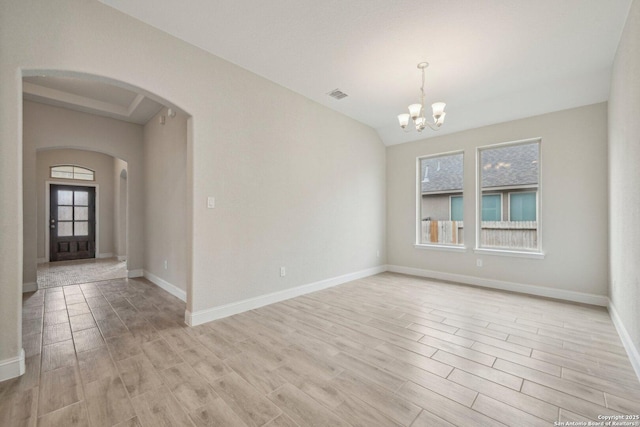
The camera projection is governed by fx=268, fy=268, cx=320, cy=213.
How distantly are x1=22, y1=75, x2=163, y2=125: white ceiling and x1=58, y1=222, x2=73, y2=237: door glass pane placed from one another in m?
4.31

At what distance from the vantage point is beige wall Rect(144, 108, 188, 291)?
396 cm

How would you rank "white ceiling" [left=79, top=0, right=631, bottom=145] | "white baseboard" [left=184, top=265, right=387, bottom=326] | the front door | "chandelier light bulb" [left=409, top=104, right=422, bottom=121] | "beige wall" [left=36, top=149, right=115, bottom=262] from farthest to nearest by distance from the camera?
1. the front door
2. "beige wall" [left=36, top=149, right=115, bottom=262]
3. "chandelier light bulb" [left=409, top=104, right=422, bottom=121]
4. "white baseboard" [left=184, top=265, right=387, bottom=326]
5. "white ceiling" [left=79, top=0, right=631, bottom=145]

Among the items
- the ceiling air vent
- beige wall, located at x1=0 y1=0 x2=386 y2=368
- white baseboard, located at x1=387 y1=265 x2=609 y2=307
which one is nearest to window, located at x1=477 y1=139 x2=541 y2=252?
white baseboard, located at x1=387 y1=265 x2=609 y2=307

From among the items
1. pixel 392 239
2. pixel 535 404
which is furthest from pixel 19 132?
pixel 392 239

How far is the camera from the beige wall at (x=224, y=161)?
2051mm

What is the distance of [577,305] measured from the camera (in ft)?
12.3

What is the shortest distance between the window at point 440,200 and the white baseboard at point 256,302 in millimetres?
1810

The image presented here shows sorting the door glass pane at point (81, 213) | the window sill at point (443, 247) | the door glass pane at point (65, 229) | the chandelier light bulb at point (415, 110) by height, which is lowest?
the window sill at point (443, 247)

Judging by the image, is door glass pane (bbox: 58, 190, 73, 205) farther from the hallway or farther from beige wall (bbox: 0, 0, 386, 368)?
beige wall (bbox: 0, 0, 386, 368)

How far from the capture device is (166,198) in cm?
445

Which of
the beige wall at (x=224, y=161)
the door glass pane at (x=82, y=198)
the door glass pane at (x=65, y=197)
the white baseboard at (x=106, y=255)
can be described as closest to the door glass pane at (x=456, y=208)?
the beige wall at (x=224, y=161)

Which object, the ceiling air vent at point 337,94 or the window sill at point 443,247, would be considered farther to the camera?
the window sill at point 443,247

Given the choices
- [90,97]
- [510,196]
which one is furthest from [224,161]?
[510,196]

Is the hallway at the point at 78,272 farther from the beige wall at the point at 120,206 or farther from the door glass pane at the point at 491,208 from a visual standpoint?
the door glass pane at the point at 491,208
